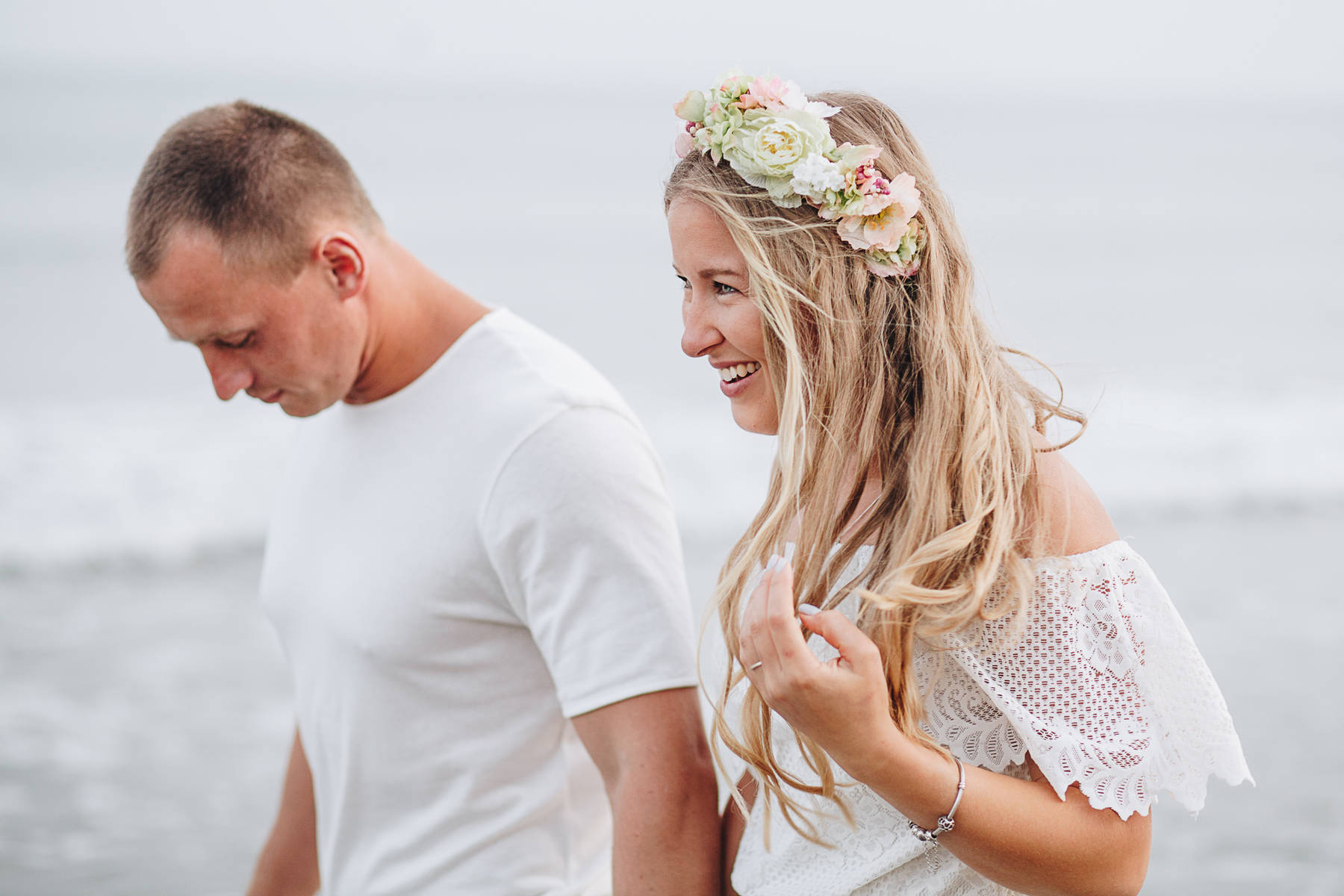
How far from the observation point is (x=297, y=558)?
227 cm

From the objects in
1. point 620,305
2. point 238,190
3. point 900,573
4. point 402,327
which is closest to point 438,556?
point 402,327

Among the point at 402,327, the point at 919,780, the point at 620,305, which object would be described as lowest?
the point at 620,305

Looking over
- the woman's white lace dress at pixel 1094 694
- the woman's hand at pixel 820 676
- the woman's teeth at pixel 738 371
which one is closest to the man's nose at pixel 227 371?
the woman's teeth at pixel 738 371

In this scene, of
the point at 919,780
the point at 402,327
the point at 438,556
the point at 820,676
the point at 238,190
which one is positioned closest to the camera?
the point at 820,676

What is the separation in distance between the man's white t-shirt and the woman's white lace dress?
0.53 metres

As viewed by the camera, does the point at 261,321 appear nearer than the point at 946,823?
No

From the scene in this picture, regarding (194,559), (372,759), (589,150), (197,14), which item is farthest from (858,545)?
(197,14)

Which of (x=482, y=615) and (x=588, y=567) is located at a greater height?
(x=588, y=567)

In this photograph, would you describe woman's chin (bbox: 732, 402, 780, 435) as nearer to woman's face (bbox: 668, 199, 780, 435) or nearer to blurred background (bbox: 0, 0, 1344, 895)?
woman's face (bbox: 668, 199, 780, 435)

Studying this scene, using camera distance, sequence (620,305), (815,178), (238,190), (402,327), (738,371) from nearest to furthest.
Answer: (815,178) → (738,371) → (238,190) → (402,327) → (620,305)

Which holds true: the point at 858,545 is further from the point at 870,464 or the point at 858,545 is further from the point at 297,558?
the point at 297,558

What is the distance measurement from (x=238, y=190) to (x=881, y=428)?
125cm

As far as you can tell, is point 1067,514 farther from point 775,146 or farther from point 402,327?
point 402,327

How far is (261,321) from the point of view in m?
2.15
